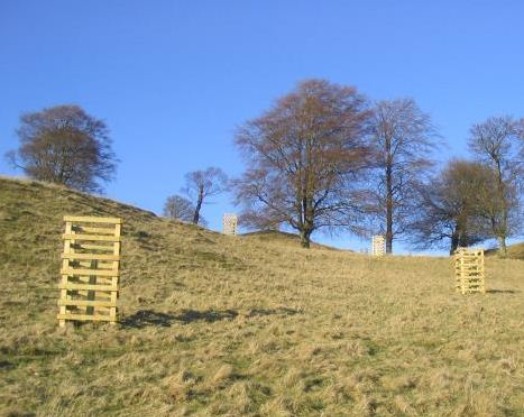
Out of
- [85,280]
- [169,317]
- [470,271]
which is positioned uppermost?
[470,271]

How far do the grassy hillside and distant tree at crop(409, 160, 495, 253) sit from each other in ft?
76.5

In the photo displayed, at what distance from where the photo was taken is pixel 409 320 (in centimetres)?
1403

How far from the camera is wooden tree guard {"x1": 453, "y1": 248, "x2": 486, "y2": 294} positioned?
22438 mm

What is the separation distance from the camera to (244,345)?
1052 centimetres

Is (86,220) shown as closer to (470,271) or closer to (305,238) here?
(470,271)

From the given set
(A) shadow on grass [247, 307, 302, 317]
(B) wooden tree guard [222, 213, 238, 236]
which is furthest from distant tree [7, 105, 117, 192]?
(A) shadow on grass [247, 307, 302, 317]

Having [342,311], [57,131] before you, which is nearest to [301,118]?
[57,131]

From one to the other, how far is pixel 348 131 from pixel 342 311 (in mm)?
24789

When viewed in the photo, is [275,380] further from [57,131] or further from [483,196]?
[57,131]

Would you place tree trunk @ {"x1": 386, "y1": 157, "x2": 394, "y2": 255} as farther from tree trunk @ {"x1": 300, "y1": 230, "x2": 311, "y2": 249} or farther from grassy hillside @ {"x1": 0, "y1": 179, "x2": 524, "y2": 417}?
grassy hillside @ {"x1": 0, "y1": 179, "x2": 524, "y2": 417}

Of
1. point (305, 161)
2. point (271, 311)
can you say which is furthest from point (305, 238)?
point (271, 311)

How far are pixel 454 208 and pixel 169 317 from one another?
3626cm

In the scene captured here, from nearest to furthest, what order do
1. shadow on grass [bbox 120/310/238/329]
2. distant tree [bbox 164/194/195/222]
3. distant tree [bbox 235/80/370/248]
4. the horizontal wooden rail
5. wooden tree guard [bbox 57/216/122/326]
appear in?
wooden tree guard [bbox 57/216/122/326]
shadow on grass [bbox 120/310/238/329]
the horizontal wooden rail
distant tree [bbox 235/80/370/248]
distant tree [bbox 164/194/195/222]

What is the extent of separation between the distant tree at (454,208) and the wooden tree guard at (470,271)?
19.9 meters
